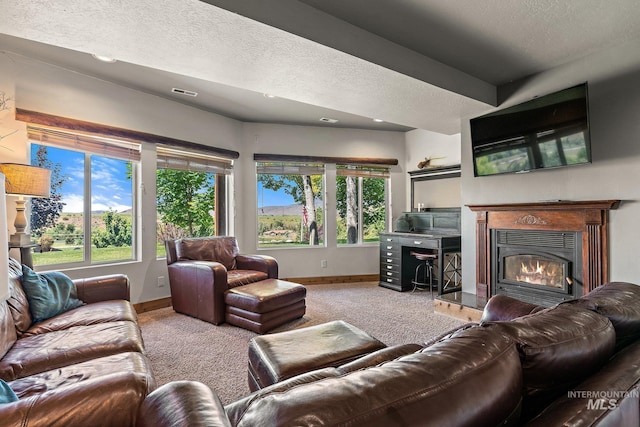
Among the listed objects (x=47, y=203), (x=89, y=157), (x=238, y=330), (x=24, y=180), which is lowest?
(x=238, y=330)

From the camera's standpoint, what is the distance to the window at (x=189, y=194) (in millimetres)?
4062

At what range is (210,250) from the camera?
149 inches

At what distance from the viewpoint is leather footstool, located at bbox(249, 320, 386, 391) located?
4.84 feet

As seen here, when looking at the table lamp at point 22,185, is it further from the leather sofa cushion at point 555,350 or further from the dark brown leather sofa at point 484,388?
the leather sofa cushion at point 555,350

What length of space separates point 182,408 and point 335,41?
230cm

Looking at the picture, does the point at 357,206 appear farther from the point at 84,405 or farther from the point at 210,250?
the point at 84,405

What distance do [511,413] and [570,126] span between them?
2915 millimetres

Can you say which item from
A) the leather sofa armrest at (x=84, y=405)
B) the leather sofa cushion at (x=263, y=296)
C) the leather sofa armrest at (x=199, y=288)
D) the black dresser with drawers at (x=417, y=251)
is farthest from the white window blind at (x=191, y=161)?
the leather sofa armrest at (x=84, y=405)

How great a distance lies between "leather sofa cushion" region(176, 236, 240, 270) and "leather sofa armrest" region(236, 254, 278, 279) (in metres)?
0.09

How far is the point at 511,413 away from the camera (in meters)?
0.69

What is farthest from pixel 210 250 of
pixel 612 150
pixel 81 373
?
pixel 612 150

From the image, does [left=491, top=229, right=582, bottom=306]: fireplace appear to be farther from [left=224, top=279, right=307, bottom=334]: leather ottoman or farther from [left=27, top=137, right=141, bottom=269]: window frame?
Answer: [left=27, top=137, right=141, bottom=269]: window frame

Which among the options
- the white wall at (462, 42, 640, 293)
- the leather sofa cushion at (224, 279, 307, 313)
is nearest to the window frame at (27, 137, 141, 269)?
the leather sofa cushion at (224, 279, 307, 313)
